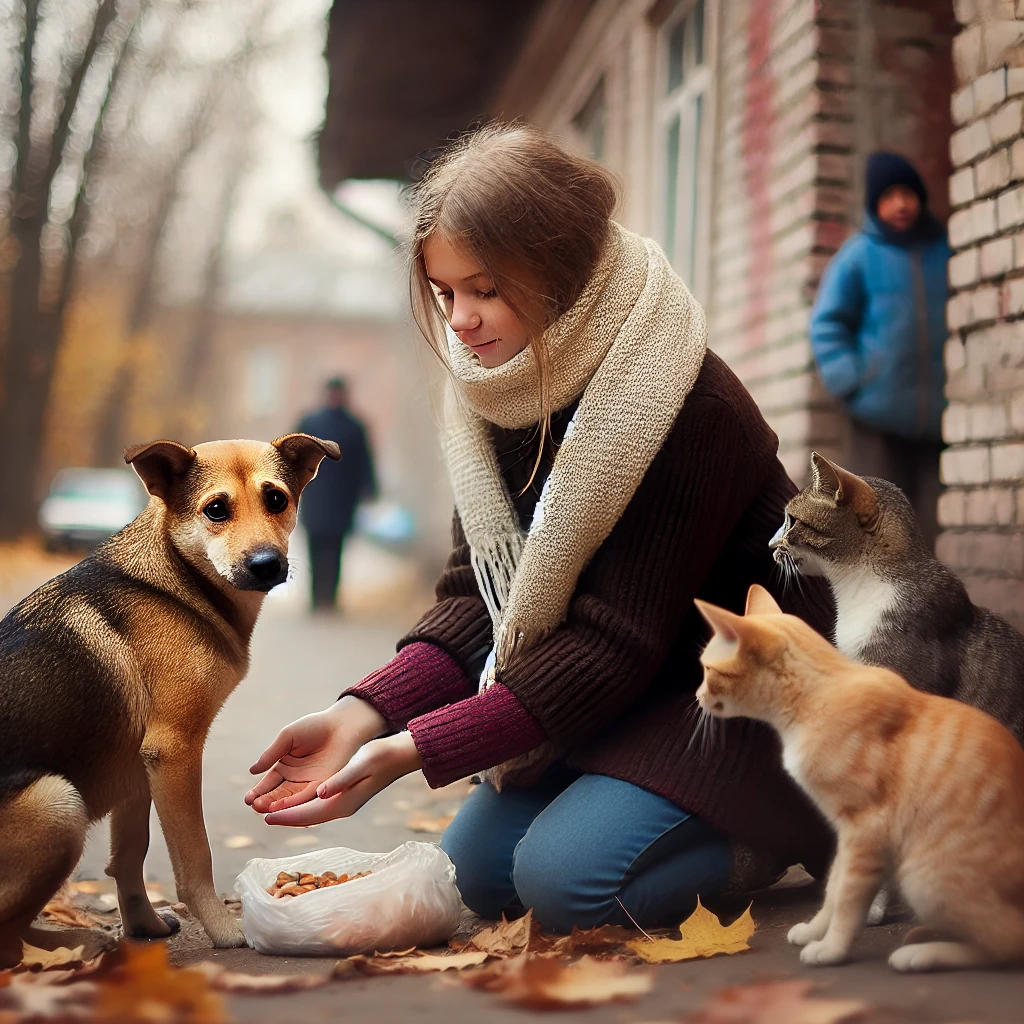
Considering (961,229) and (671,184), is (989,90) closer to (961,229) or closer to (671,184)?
(961,229)

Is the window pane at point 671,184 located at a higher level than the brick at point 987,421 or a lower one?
higher

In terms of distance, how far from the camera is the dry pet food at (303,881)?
235cm

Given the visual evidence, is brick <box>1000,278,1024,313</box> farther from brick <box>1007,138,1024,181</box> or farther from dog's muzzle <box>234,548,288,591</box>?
dog's muzzle <box>234,548,288,591</box>

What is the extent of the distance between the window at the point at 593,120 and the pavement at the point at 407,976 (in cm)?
458

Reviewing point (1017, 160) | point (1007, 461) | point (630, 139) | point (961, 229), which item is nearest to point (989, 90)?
point (1017, 160)

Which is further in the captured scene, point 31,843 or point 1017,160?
point 1017,160

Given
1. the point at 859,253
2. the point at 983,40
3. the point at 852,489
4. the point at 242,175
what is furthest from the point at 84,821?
the point at 242,175

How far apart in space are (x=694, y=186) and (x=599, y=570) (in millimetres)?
3786

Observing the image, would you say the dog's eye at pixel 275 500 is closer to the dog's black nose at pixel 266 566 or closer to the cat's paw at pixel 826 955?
the dog's black nose at pixel 266 566

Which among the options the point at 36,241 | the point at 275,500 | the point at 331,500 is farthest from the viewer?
the point at 331,500

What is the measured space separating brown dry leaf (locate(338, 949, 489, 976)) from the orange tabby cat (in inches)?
24.2

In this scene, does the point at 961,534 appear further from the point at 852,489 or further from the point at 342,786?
the point at 342,786

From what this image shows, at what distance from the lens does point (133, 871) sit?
8.08ft

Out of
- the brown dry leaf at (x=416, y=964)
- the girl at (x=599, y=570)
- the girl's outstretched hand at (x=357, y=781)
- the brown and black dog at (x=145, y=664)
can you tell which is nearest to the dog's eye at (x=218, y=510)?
the brown and black dog at (x=145, y=664)
